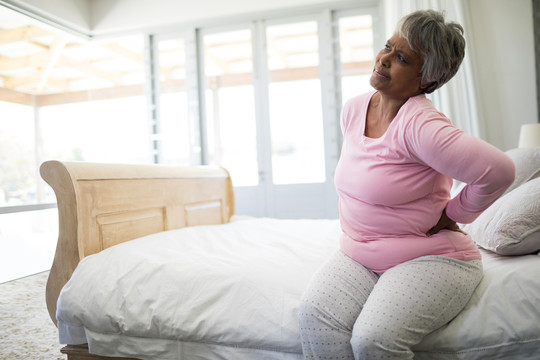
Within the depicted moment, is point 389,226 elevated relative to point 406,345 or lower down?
elevated

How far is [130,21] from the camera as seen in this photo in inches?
175

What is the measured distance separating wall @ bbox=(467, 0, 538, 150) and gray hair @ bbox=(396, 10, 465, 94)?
277cm

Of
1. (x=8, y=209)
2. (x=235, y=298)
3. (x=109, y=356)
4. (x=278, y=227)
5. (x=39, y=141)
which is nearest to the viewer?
(x=235, y=298)

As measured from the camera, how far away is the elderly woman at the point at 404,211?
904 millimetres

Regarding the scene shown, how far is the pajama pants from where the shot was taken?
2.83 feet

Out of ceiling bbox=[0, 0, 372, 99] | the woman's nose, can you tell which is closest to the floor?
the woman's nose

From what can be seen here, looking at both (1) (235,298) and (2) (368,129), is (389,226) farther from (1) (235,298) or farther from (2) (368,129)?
(1) (235,298)

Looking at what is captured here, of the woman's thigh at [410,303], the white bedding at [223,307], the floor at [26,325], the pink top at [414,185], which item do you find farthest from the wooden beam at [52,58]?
the woman's thigh at [410,303]

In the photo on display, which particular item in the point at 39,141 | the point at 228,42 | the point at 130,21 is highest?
the point at 130,21

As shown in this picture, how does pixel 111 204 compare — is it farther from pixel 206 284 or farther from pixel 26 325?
pixel 26 325

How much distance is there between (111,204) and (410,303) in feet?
3.76

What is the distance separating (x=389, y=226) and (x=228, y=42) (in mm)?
3763

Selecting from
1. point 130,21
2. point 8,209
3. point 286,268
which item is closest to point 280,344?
point 286,268

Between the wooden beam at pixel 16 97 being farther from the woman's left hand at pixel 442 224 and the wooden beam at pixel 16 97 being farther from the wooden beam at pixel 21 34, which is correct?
the woman's left hand at pixel 442 224
